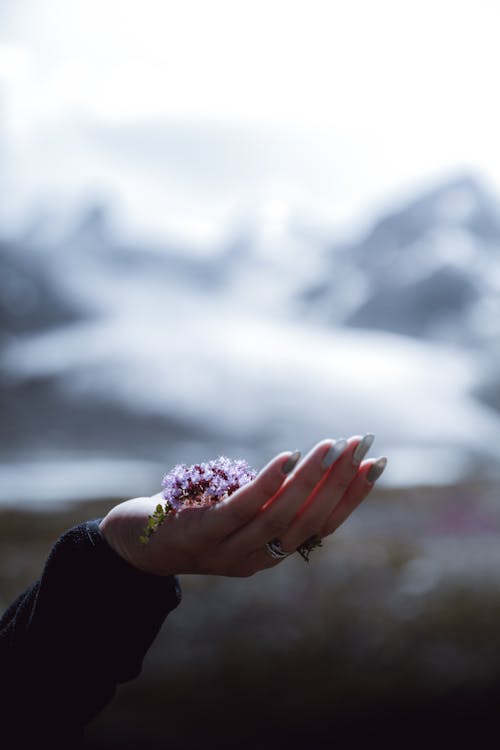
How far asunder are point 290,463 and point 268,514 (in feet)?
0.51

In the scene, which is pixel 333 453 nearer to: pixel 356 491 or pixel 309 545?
pixel 356 491

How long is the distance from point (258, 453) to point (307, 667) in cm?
9288

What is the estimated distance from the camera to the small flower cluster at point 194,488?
2.15m

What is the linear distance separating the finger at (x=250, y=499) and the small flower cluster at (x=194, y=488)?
11 centimetres

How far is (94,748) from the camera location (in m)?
17.9

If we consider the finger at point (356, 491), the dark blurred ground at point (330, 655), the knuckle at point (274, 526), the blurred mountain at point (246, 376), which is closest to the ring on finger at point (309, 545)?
the finger at point (356, 491)

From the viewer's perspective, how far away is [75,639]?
2348 mm

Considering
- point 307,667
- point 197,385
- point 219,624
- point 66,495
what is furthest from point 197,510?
point 197,385

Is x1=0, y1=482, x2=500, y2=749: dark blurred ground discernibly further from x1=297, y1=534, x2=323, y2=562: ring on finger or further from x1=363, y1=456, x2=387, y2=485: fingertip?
x1=363, y1=456, x2=387, y2=485: fingertip

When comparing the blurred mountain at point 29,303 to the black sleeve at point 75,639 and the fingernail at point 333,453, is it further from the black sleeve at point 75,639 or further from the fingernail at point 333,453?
the fingernail at point 333,453

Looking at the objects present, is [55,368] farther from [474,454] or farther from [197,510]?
[197,510]

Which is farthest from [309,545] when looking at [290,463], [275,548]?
[290,463]

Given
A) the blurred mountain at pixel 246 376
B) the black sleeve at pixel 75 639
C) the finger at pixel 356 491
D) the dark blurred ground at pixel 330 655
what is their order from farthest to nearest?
the blurred mountain at pixel 246 376, the dark blurred ground at pixel 330 655, the black sleeve at pixel 75 639, the finger at pixel 356 491

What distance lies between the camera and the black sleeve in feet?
7.70
